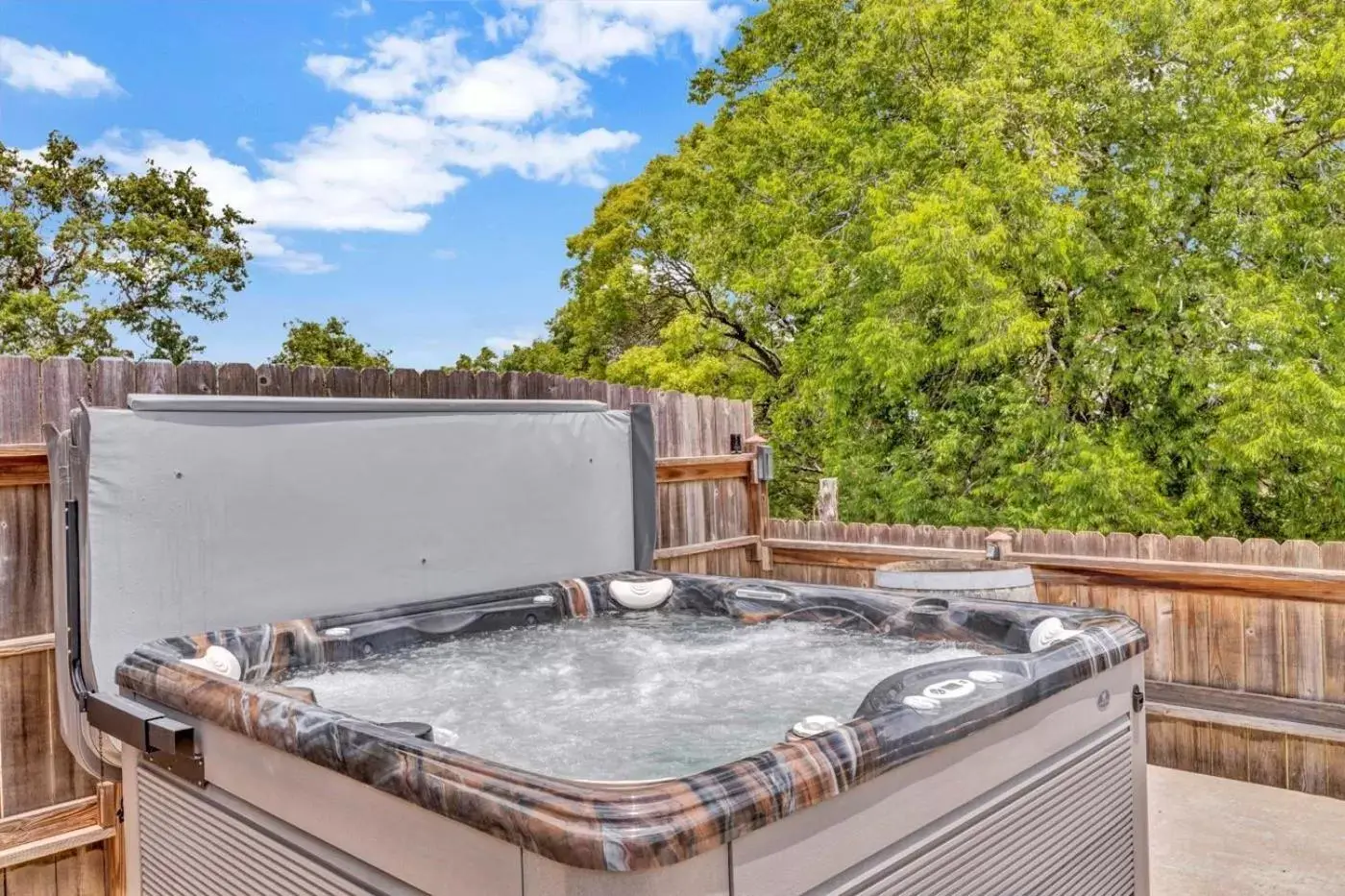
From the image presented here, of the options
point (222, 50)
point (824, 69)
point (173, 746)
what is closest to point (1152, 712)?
point (173, 746)

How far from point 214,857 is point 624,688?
1122 millimetres

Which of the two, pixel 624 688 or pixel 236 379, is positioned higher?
pixel 236 379

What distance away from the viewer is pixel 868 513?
8.39 meters

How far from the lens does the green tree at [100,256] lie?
10.9 m

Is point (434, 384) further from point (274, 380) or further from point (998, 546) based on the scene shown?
point (998, 546)

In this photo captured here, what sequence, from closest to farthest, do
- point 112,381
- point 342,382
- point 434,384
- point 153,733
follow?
point 153,733 < point 112,381 < point 342,382 < point 434,384

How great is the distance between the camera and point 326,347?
14.3 meters

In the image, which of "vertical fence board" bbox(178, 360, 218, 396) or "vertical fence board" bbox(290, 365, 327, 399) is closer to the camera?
"vertical fence board" bbox(178, 360, 218, 396)

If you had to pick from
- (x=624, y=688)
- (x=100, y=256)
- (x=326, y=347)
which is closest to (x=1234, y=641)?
(x=624, y=688)

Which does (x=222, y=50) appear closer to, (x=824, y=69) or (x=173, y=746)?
(x=824, y=69)

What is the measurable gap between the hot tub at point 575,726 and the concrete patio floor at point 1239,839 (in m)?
0.80

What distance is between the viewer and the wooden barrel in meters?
3.22

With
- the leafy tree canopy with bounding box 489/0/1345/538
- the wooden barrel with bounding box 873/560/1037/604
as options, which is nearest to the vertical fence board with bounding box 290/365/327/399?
the wooden barrel with bounding box 873/560/1037/604

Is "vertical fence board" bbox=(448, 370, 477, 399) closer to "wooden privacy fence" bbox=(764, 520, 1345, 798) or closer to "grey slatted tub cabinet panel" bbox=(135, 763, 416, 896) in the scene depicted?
"grey slatted tub cabinet panel" bbox=(135, 763, 416, 896)
